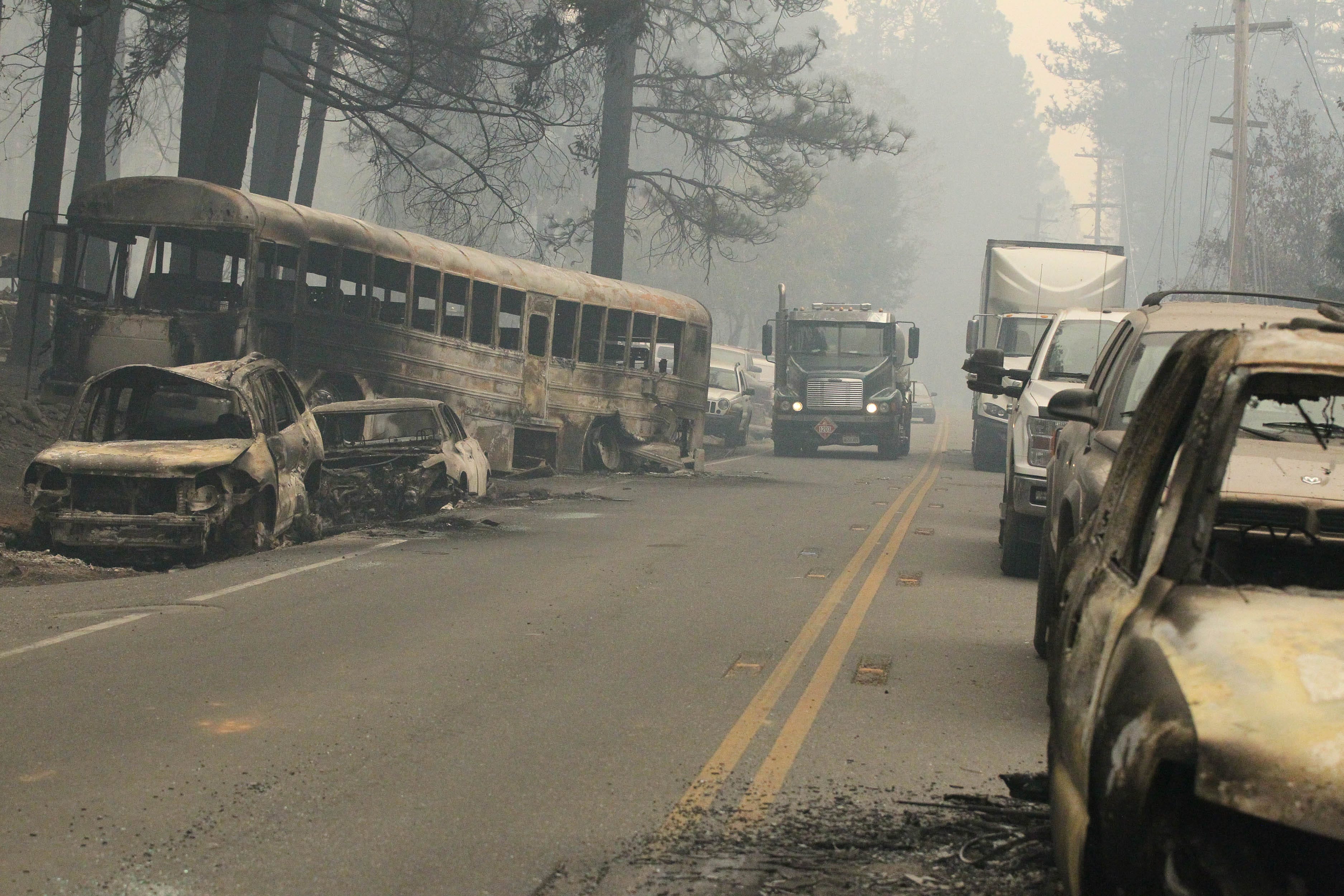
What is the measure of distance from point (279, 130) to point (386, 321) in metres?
14.5

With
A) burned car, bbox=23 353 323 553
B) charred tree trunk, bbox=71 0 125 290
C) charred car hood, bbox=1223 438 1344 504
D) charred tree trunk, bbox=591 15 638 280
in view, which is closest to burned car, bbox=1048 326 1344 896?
charred car hood, bbox=1223 438 1344 504

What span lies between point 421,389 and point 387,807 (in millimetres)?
16714

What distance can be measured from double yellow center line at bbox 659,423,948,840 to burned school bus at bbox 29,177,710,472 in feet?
29.8

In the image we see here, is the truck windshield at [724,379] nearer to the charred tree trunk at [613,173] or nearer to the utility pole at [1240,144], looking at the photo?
the charred tree trunk at [613,173]

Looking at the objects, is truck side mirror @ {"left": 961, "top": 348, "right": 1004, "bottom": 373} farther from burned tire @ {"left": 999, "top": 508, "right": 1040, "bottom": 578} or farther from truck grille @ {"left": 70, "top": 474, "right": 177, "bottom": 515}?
truck grille @ {"left": 70, "top": 474, "right": 177, "bottom": 515}

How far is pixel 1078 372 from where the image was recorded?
1486cm

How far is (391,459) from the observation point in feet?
56.7

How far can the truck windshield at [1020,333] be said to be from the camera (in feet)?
90.9

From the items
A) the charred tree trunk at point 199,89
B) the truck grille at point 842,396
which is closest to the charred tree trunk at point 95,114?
the charred tree trunk at point 199,89

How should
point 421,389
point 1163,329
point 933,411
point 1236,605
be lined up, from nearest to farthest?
point 1236,605 < point 1163,329 < point 421,389 < point 933,411

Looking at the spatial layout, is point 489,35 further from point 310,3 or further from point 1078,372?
point 1078,372

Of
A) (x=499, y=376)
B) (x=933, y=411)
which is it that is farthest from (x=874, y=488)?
(x=933, y=411)

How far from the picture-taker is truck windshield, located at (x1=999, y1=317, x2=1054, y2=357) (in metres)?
27.7

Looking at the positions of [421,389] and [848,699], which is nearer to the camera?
[848,699]
